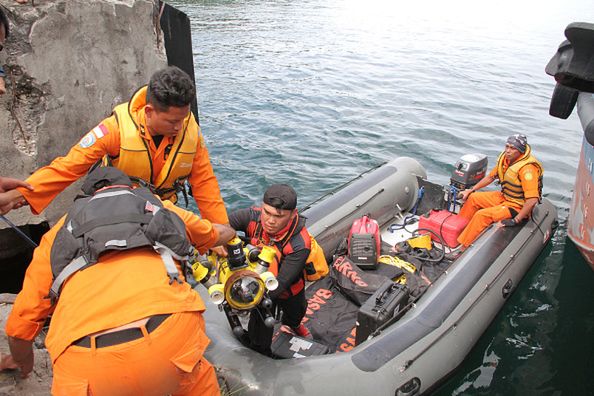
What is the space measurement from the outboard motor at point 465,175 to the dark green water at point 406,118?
111 cm

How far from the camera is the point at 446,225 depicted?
16.7 feet

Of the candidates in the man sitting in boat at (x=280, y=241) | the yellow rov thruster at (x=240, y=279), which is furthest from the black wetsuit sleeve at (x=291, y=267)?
the yellow rov thruster at (x=240, y=279)

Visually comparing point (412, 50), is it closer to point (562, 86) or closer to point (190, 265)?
point (562, 86)

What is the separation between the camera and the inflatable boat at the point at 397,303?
9.31 feet

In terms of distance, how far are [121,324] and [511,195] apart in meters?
4.48

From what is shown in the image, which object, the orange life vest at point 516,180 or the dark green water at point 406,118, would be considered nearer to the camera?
the dark green water at point 406,118

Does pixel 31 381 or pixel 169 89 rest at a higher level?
pixel 169 89

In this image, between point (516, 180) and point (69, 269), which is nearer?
point (69, 269)

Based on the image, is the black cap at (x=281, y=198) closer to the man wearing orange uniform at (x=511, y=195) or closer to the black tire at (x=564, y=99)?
the black tire at (x=564, y=99)

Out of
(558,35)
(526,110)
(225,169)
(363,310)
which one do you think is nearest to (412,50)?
(526,110)

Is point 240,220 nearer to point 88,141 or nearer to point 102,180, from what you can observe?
point 88,141

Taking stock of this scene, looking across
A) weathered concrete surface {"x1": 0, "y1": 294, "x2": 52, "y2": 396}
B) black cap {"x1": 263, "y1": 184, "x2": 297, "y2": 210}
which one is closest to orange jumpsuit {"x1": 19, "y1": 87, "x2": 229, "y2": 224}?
black cap {"x1": 263, "y1": 184, "x2": 297, "y2": 210}

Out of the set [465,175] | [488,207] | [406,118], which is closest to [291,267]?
[488,207]

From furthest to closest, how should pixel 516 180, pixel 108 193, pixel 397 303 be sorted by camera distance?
pixel 516 180 → pixel 397 303 → pixel 108 193
